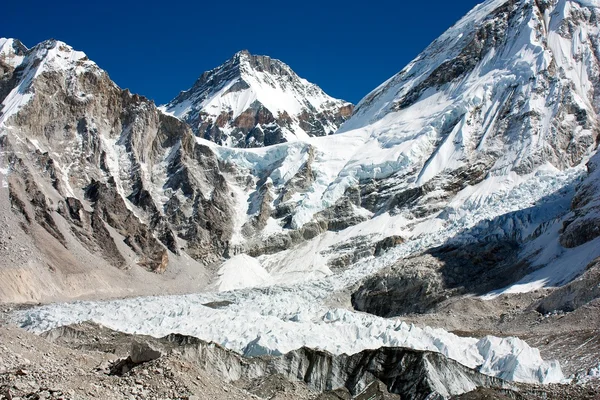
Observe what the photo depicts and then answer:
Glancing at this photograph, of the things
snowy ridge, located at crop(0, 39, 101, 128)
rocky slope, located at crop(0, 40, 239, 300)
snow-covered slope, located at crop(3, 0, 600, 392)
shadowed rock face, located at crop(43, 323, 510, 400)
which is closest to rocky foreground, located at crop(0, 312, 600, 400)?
shadowed rock face, located at crop(43, 323, 510, 400)

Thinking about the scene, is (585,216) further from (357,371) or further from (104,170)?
(104,170)

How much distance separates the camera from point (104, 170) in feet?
394

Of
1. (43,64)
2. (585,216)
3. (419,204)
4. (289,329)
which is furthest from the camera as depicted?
(43,64)

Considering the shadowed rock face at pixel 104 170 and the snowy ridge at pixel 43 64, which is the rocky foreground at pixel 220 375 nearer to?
the shadowed rock face at pixel 104 170

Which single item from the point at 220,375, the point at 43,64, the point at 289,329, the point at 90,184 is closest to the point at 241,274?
the point at 90,184

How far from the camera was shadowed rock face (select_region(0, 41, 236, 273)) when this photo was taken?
9800 cm

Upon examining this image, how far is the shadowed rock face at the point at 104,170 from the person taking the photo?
9800cm

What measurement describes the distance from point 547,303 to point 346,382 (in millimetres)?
27178

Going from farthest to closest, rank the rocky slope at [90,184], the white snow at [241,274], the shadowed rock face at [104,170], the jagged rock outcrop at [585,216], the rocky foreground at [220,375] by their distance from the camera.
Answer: the shadowed rock face at [104,170] → the white snow at [241,274] → the rocky slope at [90,184] → the jagged rock outcrop at [585,216] → the rocky foreground at [220,375]

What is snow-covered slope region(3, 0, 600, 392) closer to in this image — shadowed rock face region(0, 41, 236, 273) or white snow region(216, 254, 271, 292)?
white snow region(216, 254, 271, 292)

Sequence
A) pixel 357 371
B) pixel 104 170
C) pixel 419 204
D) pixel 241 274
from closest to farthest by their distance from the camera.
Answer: pixel 357 371
pixel 241 274
pixel 419 204
pixel 104 170

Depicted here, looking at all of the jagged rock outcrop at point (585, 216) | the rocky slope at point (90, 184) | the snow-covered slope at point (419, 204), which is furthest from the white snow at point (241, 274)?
the jagged rock outcrop at point (585, 216)

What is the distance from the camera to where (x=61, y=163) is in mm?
114812

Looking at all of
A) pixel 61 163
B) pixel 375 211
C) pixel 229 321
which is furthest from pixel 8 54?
pixel 229 321
